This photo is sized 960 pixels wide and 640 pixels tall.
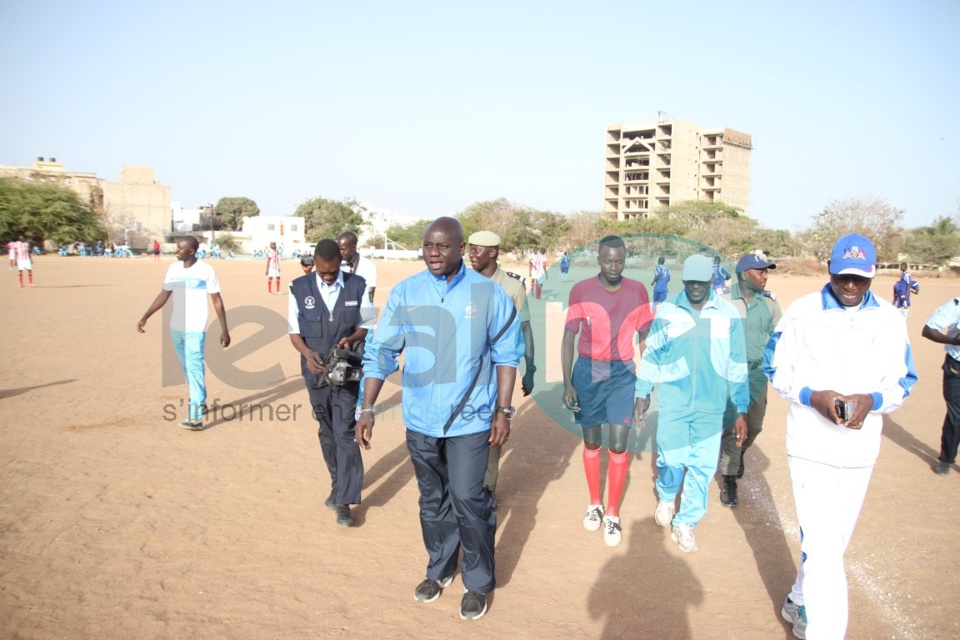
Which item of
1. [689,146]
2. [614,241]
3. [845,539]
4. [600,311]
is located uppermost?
[689,146]

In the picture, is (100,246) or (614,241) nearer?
(614,241)

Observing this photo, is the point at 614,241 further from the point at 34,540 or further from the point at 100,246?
the point at 100,246

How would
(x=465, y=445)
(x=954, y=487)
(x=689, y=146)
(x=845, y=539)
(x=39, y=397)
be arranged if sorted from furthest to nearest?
(x=689, y=146), (x=39, y=397), (x=954, y=487), (x=465, y=445), (x=845, y=539)

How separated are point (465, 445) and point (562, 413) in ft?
17.1

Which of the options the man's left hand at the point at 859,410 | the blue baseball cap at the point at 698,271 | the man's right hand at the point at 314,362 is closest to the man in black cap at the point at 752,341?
the blue baseball cap at the point at 698,271

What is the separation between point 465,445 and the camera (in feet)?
12.8

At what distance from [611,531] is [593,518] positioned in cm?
29

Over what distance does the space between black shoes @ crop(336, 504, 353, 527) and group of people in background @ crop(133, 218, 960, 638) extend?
1cm

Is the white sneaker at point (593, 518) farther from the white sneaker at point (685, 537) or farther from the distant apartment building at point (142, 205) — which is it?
the distant apartment building at point (142, 205)

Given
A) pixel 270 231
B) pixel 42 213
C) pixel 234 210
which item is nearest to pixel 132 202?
pixel 270 231

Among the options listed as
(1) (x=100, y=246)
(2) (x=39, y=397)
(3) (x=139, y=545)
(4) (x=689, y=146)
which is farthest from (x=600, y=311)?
(4) (x=689, y=146)

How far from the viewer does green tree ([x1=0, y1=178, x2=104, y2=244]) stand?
2258 inches

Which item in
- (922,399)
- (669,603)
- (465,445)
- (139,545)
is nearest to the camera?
(465,445)

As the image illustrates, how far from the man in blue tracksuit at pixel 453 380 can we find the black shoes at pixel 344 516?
1237 mm
